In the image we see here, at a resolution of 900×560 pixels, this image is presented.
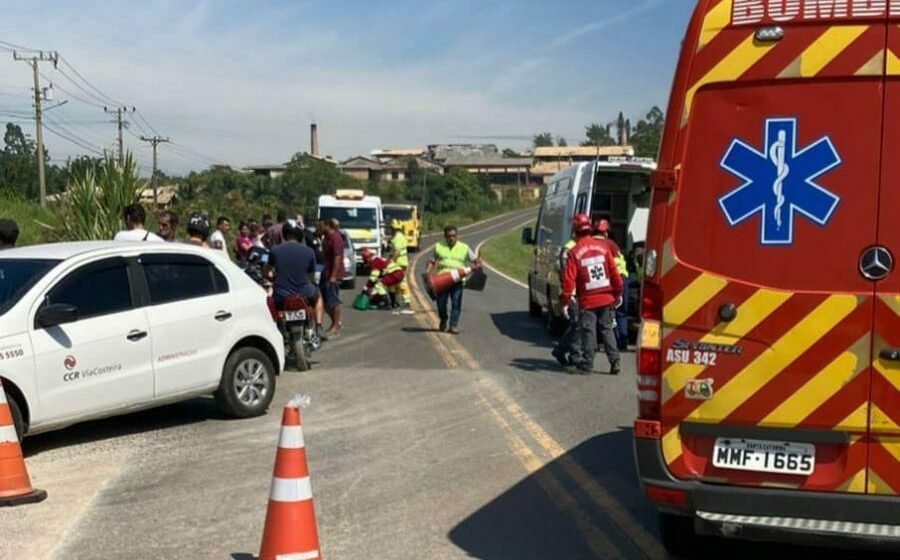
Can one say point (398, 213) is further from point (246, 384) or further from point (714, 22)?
point (714, 22)

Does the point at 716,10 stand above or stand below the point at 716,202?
above

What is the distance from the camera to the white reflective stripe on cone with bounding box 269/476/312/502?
5.00 m

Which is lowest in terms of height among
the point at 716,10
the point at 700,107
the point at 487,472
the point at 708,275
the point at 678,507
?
the point at 487,472

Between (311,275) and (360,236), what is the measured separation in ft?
64.5

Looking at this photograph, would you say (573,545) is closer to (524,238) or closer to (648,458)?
(648,458)

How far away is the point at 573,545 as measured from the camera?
226 inches

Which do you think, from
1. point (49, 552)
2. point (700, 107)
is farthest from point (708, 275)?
point (49, 552)

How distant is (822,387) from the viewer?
4.47 meters

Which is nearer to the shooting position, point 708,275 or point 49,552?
point 708,275

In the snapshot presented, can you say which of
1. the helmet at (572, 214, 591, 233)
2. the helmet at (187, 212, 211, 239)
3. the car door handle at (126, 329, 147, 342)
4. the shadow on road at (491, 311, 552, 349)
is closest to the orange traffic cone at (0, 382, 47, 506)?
the car door handle at (126, 329, 147, 342)

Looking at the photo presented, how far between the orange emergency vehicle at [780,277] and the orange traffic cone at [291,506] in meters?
1.67

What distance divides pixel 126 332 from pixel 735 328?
5510 mm

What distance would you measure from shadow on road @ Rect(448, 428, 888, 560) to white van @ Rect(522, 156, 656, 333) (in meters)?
7.05

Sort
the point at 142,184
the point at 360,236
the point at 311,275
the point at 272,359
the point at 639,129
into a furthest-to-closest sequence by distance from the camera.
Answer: the point at 639,129 → the point at 360,236 → the point at 142,184 → the point at 311,275 → the point at 272,359
